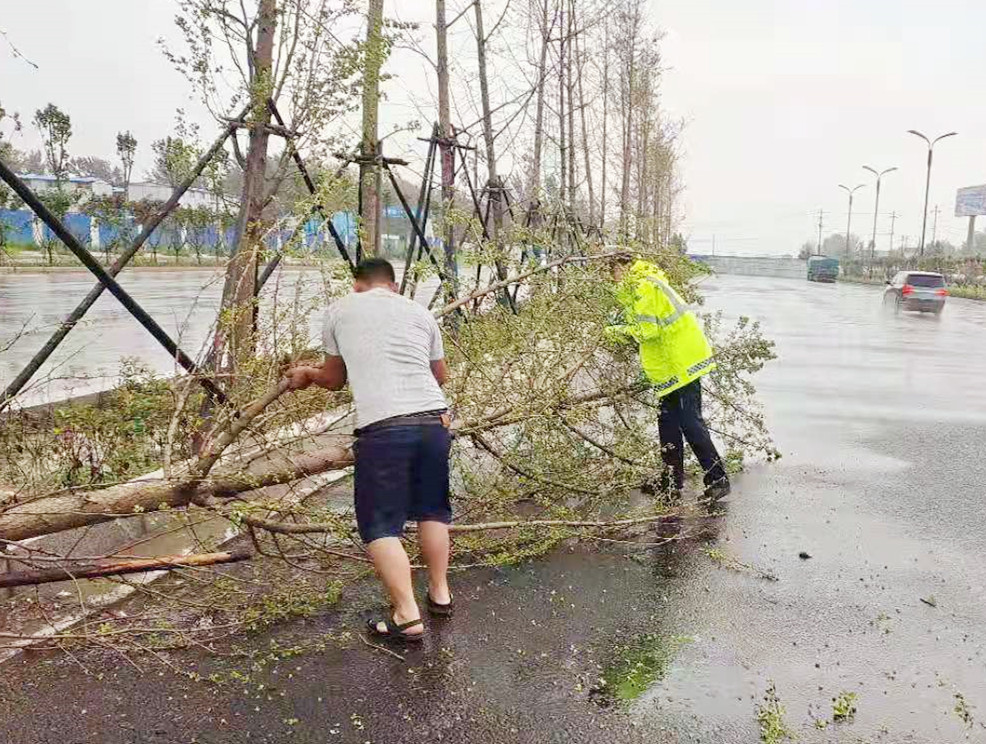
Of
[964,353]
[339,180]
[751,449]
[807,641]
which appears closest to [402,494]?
[807,641]

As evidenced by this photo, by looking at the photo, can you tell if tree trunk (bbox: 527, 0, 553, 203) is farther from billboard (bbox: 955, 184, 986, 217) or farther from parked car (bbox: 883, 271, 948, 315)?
billboard (bbox: 955, 184, 986, 217)

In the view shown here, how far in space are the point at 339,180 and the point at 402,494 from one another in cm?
207

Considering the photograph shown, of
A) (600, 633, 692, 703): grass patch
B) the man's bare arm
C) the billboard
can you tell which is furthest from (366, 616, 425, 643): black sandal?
the billboard

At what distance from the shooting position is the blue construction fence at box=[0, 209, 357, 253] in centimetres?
454

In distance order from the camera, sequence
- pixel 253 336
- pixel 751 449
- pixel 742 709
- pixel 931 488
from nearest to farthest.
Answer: pixel 742 709 < pixel 253 336 < pixel 931 488 < pixel 751 449

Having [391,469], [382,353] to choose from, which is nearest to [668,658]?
[391,469]

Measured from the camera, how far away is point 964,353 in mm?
14078

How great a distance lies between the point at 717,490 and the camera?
205 inches

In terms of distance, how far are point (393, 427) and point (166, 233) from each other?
3525 centimetres

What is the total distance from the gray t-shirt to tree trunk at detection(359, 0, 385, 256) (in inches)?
84.5

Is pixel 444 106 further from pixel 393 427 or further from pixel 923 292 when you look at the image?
pixel 923 292

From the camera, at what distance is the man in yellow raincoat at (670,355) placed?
191 inches


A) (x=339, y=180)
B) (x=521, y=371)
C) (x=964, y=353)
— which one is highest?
(x=339, y=180)

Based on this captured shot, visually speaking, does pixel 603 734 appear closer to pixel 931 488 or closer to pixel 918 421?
pixel 931 488
